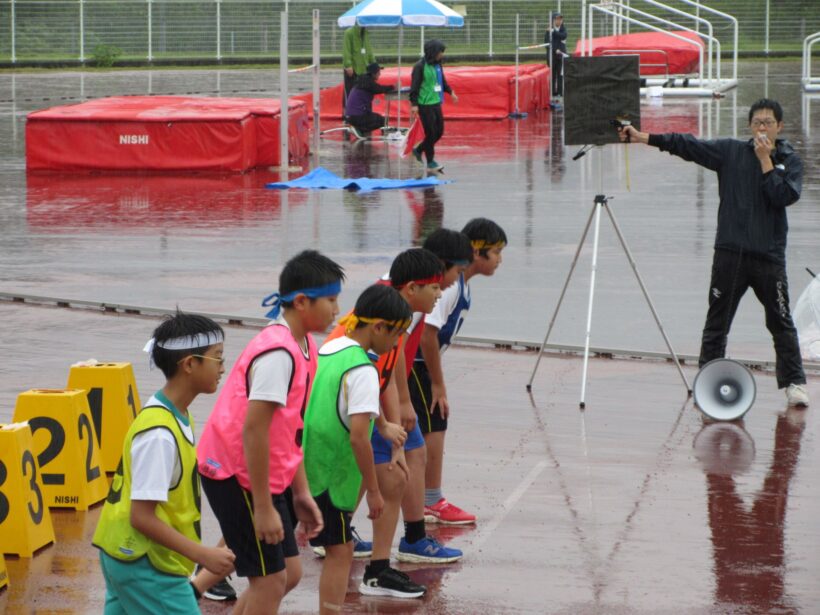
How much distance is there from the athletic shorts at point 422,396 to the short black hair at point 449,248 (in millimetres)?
595

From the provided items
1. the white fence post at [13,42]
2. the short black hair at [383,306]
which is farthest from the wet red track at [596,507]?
the white fence post at [13,42]

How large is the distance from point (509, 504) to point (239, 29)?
51.6 meters

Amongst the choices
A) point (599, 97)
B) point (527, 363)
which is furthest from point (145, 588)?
point (527, 363)

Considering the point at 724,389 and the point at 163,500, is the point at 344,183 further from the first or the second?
the point at 163,500

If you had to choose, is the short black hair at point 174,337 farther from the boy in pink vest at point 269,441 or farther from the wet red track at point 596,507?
the wet red track at point 596,507

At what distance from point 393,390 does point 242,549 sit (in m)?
1.18

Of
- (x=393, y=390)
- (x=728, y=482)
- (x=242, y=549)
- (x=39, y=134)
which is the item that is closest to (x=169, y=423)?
(x=242, y=549)

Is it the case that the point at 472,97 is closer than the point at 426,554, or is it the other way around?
the point at 426,554

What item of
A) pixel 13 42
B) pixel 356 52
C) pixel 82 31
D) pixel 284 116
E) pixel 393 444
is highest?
pixel 82 31

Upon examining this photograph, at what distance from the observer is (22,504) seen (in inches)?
262

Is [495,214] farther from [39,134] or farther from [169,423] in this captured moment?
[169,423]

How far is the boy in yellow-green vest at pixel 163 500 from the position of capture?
4.52 m

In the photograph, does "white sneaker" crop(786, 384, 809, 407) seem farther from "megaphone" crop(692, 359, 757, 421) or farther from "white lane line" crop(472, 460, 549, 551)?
"white lane line" crop(472, 460, 549, 551)

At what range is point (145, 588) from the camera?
4609mm
